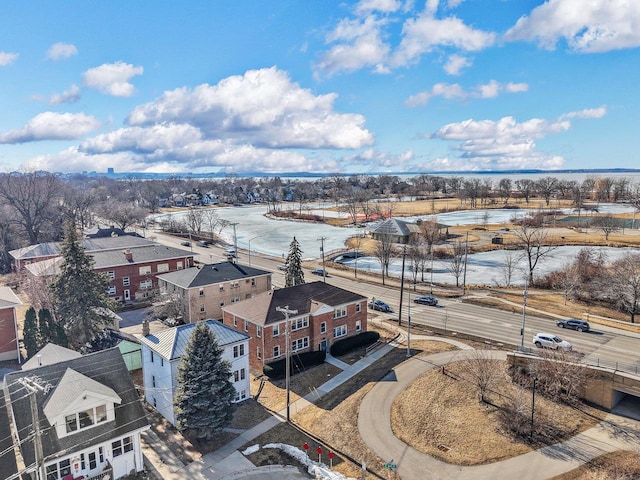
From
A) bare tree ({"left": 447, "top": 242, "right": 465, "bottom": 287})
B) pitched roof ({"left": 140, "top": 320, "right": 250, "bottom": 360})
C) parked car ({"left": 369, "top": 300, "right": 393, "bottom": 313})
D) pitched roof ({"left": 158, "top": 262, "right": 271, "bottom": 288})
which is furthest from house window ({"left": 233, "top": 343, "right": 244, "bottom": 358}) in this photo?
bare tree ({"left": 447, "top": 242, "right": 465, "bottom": 287})

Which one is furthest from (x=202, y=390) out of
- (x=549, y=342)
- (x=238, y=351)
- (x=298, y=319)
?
(x=549, y=342)

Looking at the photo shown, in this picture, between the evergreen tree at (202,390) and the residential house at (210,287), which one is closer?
the evergreen tree at (202,390)

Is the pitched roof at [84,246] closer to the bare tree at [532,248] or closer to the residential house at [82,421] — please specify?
the residential house at [82,421]

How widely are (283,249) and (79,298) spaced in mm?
61149

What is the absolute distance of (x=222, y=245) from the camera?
103 meters

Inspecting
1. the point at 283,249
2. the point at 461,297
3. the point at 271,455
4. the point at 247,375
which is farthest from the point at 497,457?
the point at 283,249

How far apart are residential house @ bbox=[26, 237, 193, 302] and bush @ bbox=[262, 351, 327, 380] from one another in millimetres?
27690

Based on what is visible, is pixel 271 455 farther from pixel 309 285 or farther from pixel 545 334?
pixel 545 334

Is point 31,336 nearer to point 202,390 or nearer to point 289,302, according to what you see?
point 202,390

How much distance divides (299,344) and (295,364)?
7.71 feet

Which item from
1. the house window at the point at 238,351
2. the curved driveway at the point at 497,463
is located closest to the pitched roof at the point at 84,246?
the house window at the point at 238,351

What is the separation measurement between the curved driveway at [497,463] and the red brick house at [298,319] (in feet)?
32.4

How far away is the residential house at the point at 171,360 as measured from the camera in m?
30.5

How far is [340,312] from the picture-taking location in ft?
144
